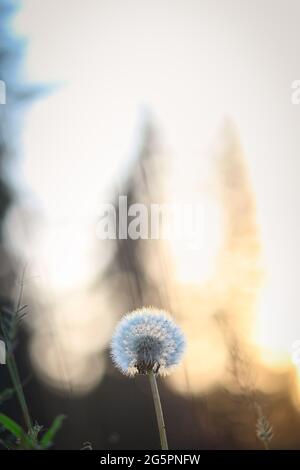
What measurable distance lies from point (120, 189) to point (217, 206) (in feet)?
5.73

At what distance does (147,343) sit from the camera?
94.2 inches

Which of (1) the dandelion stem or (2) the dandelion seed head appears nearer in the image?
→ (1) the dandelion stem

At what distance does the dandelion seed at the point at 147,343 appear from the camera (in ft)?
7.73

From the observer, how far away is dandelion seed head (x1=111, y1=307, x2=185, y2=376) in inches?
92.9

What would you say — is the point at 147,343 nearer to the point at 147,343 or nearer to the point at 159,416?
the point at 147,343

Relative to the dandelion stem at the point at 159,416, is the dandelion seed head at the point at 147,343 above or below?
above

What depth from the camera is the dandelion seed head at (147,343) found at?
2359 mm

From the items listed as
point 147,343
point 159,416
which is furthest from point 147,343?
point 159,416

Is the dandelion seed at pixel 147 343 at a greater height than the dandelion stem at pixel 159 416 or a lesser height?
greater

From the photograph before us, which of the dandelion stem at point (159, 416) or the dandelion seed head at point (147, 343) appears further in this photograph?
the dandelion seed head at point (147, 343)

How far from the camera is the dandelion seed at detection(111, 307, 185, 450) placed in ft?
7.73

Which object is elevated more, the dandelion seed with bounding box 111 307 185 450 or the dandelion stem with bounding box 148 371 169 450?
the dandelion seed with bounding box 111 307 185 450
